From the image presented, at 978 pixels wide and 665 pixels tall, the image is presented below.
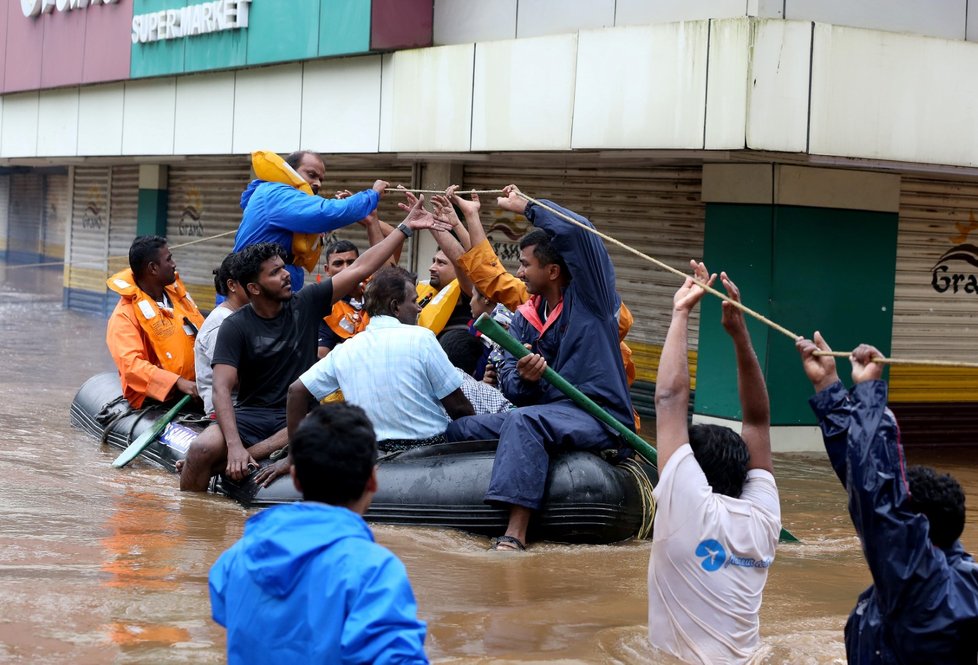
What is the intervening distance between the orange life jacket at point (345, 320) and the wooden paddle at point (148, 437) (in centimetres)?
113

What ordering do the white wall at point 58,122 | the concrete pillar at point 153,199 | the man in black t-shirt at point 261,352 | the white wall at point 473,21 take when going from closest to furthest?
the man in black t-shirt at point 261,352, the white wall at point 473,21, the white wall at point 58,122, the concrete pillar at point 153,199

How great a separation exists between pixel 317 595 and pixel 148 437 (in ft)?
20.2

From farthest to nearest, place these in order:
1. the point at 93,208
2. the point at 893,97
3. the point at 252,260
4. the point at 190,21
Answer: the point at 93,208, the point at 190,21, the point at 893,97, the point at 252,260

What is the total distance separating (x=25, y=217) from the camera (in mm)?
33531

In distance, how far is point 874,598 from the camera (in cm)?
329

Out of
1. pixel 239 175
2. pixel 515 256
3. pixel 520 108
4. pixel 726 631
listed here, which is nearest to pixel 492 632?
pixel 726 631

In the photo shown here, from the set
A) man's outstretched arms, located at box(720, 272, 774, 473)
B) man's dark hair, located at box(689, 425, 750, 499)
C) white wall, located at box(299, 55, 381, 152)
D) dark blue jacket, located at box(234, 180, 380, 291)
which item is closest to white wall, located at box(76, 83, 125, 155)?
white wall, located at box(299, 55, 381, 152)

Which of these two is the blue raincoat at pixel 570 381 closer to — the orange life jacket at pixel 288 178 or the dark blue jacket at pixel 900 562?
the orange life jacket at pixel 288 178

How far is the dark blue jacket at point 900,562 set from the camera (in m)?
3.07

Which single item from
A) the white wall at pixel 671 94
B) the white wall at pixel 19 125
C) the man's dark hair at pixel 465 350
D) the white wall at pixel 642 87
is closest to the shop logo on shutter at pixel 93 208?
the white wall at pixel 19 125

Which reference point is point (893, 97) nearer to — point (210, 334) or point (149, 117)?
point (210, 334)

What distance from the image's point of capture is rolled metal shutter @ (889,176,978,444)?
11.7 m

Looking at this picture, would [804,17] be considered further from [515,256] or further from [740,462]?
[740,462]

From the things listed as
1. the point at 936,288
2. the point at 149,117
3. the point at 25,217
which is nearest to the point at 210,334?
the point at 936,288
